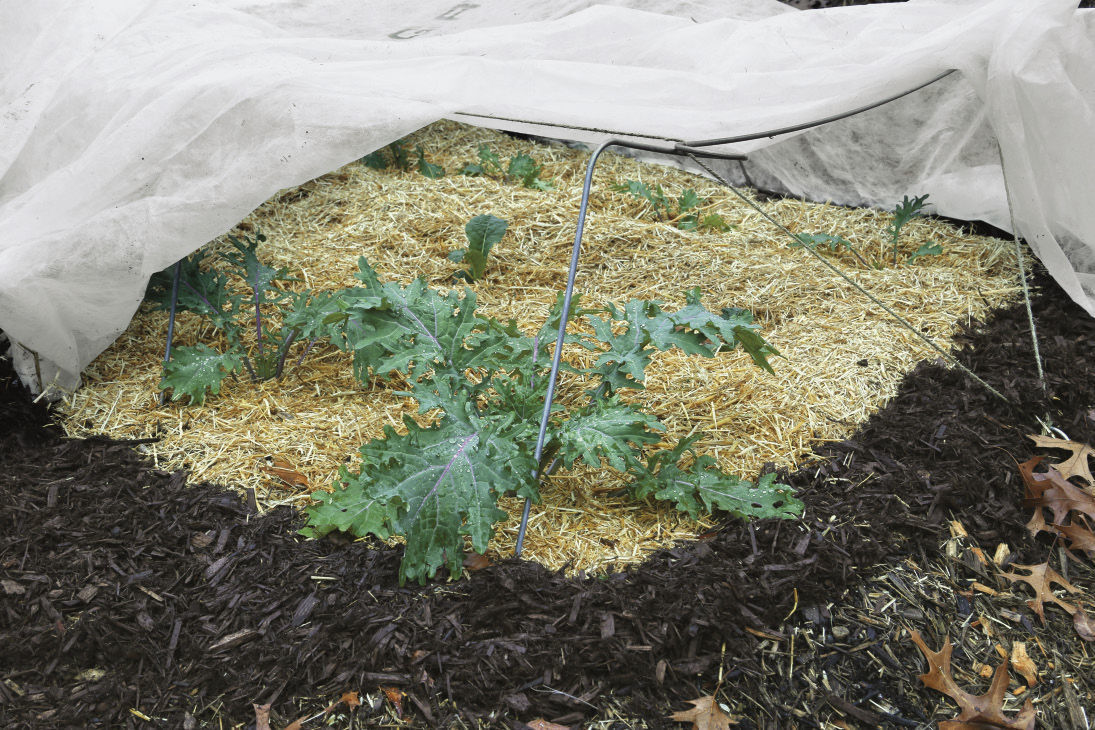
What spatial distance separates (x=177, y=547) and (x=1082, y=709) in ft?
7.37

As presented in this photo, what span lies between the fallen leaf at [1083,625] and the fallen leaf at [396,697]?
167 cm

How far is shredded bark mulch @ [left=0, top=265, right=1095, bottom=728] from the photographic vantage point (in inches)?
65.2

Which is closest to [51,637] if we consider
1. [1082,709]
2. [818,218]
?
[1082,709]

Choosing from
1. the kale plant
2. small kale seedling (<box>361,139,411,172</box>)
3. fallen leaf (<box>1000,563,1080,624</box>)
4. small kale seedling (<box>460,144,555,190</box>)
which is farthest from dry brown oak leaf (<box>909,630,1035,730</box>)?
small kale seedling (<box>361,139,411,172</box>)

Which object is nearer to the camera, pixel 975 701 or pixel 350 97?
pixel 975 701

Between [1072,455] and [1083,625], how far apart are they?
2.07 feet

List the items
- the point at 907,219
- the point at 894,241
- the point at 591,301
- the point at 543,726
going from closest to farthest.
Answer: the point at 543,726, the point at 591,301, the point at 907,219, the point at 894,241

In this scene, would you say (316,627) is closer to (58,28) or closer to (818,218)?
(58,28)

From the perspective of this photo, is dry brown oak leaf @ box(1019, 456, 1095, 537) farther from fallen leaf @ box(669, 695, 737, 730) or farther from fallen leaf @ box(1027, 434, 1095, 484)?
fallen leaf @ box(669, 695, 737, 730)

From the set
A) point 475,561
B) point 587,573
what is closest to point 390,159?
point 475,561

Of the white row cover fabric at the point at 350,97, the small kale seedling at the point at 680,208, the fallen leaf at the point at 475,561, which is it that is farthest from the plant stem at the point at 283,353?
the small kale seedling at the point at 680,208

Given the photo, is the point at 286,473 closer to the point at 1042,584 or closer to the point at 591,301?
the point at 591,301

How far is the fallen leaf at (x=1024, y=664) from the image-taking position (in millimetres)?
1795

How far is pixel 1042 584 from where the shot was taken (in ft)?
6.54
